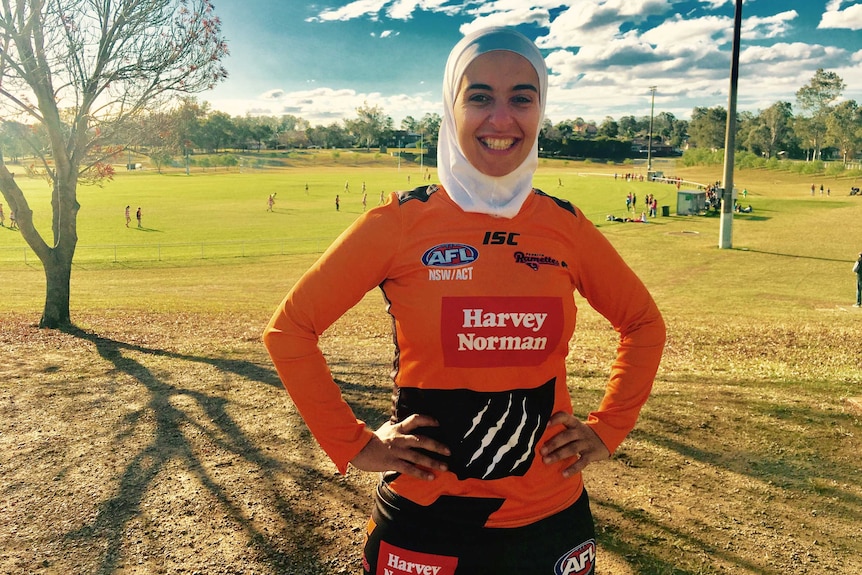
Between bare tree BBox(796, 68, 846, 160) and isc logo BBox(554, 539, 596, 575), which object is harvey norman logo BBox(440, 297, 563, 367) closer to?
isc logo BBox(554, 539, 596, 575)

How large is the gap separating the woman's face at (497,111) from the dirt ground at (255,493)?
2754mm

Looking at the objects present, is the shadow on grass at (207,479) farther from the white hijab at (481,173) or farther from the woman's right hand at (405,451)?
the white hijab at (481,173)

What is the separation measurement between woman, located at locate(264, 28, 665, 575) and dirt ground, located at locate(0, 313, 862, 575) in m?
2.00

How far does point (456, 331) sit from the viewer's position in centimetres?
200

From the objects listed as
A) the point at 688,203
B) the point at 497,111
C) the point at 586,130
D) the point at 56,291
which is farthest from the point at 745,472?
the point at 586,130

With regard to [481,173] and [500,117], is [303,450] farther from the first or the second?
[500,117]

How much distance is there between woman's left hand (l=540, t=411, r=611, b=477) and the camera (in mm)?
2111

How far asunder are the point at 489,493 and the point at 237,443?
396 centimetres

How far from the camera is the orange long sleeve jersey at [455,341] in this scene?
2012mm

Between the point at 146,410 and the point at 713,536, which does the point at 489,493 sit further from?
the point at 146,410

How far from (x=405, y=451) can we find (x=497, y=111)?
1.17 metres

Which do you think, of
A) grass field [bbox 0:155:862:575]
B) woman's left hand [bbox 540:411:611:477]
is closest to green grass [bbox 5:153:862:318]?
grass field [bbox 0:155:862:575]

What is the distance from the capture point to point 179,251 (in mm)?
32375

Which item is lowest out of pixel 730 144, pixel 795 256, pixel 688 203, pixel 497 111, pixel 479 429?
pixel 795 256
